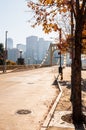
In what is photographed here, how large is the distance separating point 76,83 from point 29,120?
2.19 meters

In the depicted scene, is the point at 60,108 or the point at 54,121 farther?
the point at 60,108

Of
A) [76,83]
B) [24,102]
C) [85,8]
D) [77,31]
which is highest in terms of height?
[85,8]

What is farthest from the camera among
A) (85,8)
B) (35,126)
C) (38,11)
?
(38,11)

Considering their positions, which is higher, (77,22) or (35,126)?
(77,22)


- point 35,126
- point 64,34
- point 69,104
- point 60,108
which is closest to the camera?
point 35,126

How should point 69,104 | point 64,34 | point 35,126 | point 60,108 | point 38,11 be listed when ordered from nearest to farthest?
point 35,126 < point 38,11 < point 60,108 < point 69,104 < point 64,34

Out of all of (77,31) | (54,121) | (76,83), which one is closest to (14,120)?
(54,121)

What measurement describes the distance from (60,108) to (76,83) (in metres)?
2.96

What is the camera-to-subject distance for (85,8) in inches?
435

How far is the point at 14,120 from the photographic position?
440 inches

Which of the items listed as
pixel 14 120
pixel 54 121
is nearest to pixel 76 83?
pixel 54 121

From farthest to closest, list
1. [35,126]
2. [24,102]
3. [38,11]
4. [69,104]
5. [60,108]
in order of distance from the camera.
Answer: [24,102]
[69,104]
[60,108]
[38,11]
[35,126]

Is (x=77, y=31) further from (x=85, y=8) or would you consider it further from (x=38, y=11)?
(x=38, y=11)

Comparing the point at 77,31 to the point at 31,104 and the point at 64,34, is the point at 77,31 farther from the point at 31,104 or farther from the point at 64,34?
the point at 64,34
